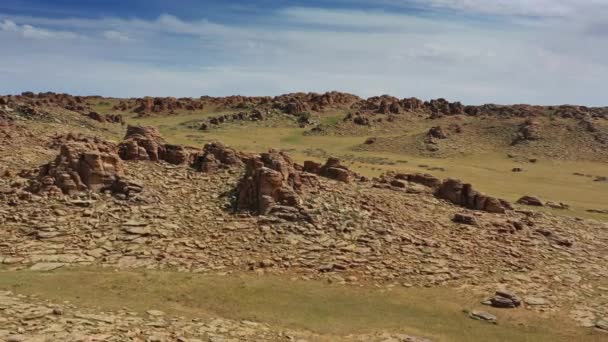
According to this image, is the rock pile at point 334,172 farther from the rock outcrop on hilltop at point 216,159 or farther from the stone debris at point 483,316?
the stone debris at point 483,316

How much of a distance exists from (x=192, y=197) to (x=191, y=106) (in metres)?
90.9

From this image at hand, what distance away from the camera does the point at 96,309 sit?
534 inches

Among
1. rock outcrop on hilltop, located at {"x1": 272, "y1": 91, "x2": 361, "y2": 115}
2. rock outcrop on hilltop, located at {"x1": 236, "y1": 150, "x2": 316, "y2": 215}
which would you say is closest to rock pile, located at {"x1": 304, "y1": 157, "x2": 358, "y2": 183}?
rock outcrop on hilltop, located at {"x1": 236, "y1": 150, "x2": 316, "y2": 215}

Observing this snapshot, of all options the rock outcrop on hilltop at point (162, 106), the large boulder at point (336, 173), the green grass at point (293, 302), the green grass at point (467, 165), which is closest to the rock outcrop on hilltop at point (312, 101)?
the green grass at point (467, 165)

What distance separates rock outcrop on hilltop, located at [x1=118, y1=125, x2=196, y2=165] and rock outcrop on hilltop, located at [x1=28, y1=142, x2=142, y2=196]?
8.20ft

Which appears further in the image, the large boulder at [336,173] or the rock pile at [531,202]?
the rock pile at [531,202]

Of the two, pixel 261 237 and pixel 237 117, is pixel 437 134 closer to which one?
pixel 237 117

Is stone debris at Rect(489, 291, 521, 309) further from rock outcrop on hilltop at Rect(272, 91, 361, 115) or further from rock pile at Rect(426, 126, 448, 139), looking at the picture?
rock outcrop on hilltop at Rect(272, 91, 361, 115)

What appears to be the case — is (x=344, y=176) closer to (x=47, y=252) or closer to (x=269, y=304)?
(x=269, y=304)

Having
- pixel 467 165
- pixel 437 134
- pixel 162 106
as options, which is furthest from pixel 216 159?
pixel 162 106

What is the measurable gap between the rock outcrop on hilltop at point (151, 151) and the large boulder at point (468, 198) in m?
13.0

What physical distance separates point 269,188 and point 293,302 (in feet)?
21.8

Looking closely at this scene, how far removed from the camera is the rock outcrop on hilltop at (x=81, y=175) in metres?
21.0

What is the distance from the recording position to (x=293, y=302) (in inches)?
638
